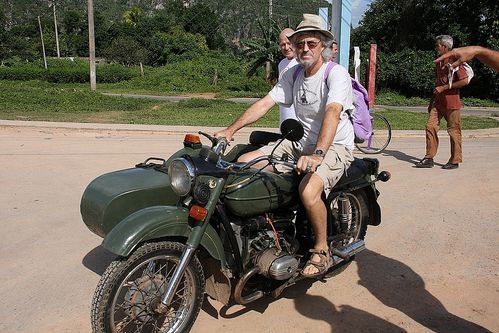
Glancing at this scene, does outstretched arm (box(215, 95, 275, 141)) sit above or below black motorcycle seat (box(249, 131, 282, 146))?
above

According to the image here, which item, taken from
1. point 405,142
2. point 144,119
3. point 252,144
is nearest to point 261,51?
point 144,119

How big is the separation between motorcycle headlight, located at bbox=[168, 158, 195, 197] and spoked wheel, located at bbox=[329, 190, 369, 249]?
53.1 inches

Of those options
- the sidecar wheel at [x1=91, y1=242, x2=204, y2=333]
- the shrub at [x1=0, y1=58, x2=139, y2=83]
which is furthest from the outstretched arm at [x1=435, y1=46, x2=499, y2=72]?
the shrub at [x1=0, y1=58, x2=139, y2=83]

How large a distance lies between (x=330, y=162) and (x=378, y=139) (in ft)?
25.7

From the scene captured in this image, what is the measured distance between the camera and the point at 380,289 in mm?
3961

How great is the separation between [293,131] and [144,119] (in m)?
11.7

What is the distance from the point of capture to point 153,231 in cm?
290

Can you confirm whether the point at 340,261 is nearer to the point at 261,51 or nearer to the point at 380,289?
the point at 380,289

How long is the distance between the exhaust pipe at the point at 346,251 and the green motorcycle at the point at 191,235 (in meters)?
0.02

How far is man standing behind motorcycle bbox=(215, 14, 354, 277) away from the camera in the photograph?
3.46m

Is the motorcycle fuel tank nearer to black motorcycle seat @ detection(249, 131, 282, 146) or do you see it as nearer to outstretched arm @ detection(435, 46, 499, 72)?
black motorcycle seat @ detection(249, 131, 282, 146)

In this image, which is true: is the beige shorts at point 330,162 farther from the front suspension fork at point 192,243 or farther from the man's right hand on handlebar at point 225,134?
the front suspension fork at point 192,243

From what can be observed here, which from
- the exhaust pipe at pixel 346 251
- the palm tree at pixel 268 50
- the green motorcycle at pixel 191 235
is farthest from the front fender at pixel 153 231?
the palm tree at pixel 268 50

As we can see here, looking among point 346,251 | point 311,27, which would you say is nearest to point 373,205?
point 346,251
